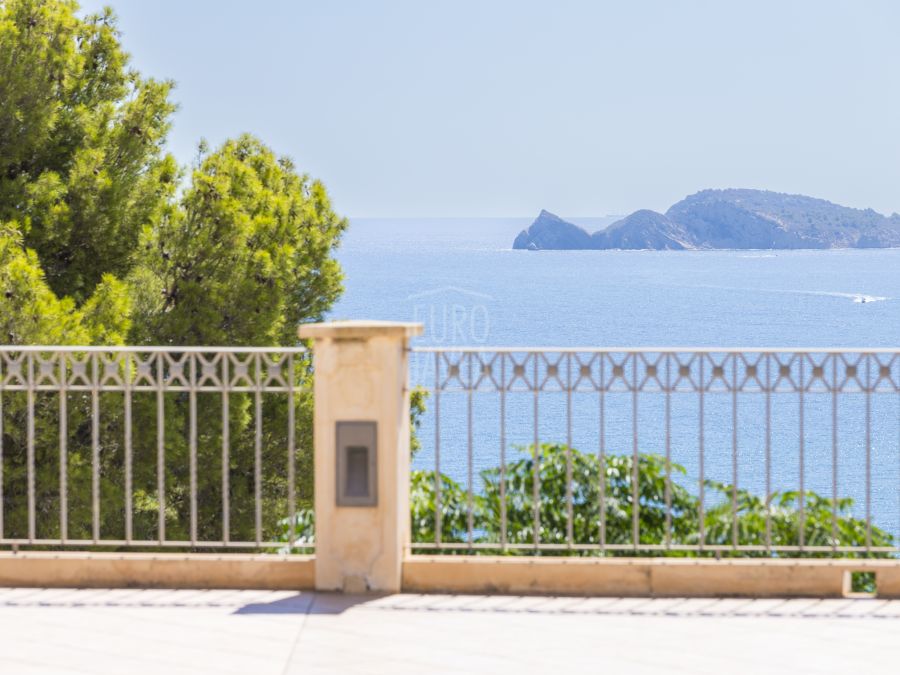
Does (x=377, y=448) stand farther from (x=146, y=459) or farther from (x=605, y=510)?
(x=146, y=459)

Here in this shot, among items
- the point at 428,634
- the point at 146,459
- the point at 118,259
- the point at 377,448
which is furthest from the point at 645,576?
the point at 118,259

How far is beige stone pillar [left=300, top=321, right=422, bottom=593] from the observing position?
6238mm

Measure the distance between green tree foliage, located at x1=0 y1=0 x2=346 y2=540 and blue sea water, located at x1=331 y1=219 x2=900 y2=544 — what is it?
3.73 meters

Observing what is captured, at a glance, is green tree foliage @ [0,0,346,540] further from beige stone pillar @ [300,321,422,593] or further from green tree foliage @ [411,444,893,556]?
beige stone pillar @ [300,321,422,593]

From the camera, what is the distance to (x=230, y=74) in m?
127

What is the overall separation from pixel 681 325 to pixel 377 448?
99.2 metres

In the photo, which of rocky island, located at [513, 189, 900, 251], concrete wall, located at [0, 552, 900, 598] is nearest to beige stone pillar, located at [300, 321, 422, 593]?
concrete wall, located at [0, 552, 900, 598]

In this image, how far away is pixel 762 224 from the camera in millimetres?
171375

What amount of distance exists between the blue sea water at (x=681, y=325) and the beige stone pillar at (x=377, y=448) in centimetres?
1228

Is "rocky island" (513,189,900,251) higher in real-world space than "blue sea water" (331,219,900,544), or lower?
higher

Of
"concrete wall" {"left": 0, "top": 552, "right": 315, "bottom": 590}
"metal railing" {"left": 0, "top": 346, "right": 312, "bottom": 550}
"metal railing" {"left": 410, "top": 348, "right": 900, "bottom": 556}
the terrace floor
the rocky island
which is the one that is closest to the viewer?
the terrace floor

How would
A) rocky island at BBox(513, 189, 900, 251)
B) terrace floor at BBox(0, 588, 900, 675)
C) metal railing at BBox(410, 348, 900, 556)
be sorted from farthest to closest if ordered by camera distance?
rocky island at BBox(513, 189, 900, 251) → metal railing at BBox(410, 348, 900, 556) → terrace floor at BBox(0, 588, 900, 675)

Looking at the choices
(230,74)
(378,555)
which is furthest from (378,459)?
(230,74)

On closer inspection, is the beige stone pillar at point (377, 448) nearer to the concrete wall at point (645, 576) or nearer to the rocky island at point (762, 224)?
the concrete wall at point (645, 576)
